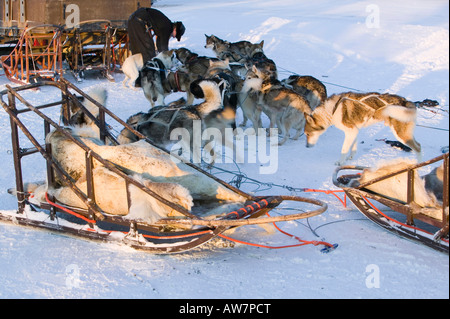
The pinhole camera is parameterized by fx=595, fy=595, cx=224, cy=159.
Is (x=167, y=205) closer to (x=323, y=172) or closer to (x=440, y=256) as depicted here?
(x=440, y=256)

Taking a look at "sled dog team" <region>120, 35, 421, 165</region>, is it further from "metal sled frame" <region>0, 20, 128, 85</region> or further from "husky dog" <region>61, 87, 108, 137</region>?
"metal sled frame" <region>0, 20, 128, 85</region>

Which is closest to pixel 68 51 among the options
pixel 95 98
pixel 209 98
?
pixel 209 98

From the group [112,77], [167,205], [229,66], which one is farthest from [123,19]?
[167,205]

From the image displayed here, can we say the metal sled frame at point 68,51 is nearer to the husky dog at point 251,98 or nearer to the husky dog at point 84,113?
the husky dog at point 251,98

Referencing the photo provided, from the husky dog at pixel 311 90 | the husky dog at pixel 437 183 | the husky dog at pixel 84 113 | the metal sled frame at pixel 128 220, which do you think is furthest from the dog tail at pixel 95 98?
the husky dog at pixel 311 90

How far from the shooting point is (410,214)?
303 centimetres

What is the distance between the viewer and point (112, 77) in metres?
8.08

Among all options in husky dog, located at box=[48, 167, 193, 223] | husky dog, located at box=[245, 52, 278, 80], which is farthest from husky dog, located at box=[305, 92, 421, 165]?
husky dog, located at box=[48, 167, 193, 223]

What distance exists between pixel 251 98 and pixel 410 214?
2.94 metres

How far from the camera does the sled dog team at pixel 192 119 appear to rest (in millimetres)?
3057

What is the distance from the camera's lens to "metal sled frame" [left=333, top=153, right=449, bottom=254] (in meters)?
2.80

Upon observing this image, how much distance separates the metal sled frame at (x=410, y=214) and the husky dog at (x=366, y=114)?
136 cm

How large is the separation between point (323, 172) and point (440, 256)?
1.83 m

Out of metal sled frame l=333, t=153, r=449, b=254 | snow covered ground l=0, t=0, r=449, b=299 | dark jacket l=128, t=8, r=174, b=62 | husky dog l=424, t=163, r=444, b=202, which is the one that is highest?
dark jacket l=128, t=8, r=174, b=62
